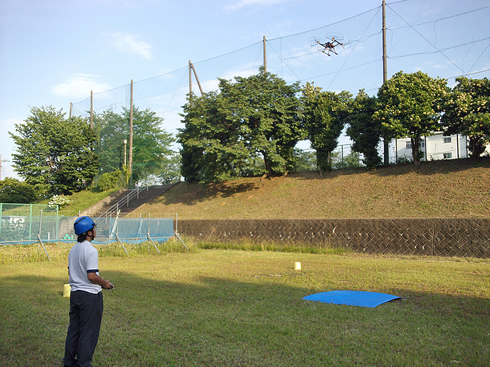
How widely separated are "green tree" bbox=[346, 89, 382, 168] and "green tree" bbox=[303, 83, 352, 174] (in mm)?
1175

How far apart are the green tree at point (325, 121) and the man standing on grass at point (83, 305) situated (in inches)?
981

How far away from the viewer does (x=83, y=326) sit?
4.09m

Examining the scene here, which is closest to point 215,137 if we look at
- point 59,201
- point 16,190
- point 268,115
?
point 268,115

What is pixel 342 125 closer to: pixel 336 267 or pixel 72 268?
pixel 336 267

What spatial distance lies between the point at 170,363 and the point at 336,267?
28.6 ft

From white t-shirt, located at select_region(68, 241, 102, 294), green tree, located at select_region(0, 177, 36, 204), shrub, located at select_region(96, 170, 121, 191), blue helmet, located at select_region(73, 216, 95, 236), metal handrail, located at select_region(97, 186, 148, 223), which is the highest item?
shrub, located at select_region(96, 170, 121, 191)

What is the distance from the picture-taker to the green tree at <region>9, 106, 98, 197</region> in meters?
43.4

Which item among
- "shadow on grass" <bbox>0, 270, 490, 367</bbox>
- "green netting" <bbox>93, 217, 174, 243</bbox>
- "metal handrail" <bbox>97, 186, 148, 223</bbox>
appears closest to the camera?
"shadow on grass" <bbox>0, 270, 490, 367</bbox>

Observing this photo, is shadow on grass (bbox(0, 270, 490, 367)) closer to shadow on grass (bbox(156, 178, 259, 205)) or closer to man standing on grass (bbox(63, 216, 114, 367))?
man standing on grass (bbox(63, 216, 114, 367))

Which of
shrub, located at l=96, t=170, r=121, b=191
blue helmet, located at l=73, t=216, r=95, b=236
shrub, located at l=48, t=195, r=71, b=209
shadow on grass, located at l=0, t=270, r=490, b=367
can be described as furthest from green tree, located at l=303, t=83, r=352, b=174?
shrub, located at l=48, t=195, r=71, b=209

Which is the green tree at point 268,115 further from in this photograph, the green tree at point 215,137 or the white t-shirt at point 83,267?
the white t-shirt at point 83,267

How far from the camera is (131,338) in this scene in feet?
17.6

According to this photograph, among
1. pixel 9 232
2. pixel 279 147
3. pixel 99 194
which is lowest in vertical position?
pixel 9 232

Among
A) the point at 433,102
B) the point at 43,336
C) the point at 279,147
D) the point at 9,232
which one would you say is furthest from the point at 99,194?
the point at 43,336
